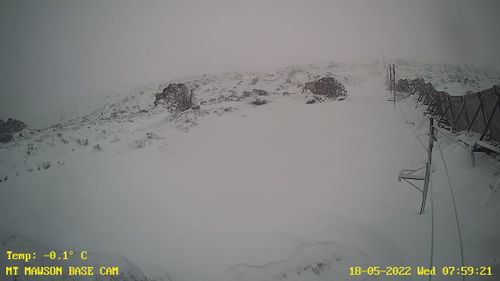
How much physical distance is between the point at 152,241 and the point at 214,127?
9.13m

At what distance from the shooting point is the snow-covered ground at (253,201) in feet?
16.5

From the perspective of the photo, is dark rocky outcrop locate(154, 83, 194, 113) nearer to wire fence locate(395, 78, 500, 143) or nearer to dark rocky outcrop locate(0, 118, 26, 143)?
dark rocky outcrop locate(0, 118, 26, 143)

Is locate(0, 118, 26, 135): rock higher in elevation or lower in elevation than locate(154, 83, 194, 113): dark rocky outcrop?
lower

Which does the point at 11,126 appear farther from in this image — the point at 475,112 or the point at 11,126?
the point at 475,112

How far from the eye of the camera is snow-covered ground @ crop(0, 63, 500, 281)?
5039 mm

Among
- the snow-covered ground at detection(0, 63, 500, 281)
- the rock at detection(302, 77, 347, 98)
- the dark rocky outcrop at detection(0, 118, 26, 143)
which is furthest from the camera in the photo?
the rock at detection(302, 77, 347, 98)

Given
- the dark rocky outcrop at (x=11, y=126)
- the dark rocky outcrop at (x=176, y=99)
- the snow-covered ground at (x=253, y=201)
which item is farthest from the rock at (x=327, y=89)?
the dark rocky outcrop at (x=11, y=126)

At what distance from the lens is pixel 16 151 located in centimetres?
1166

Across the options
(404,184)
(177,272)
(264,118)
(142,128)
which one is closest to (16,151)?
(142,128)

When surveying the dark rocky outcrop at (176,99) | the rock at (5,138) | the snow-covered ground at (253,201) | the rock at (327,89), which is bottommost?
the snow-covered ground at (253,201)

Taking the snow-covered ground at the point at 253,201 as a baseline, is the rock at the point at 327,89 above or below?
above

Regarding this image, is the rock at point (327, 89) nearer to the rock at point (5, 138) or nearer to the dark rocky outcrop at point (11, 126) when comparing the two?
the rock at point (5, 138)

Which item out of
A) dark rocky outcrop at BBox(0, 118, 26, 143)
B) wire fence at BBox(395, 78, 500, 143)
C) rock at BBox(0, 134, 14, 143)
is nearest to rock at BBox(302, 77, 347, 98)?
wire fence at BBox(395, 78, 500, 143)

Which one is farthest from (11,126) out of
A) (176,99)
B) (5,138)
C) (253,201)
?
(253,201)
